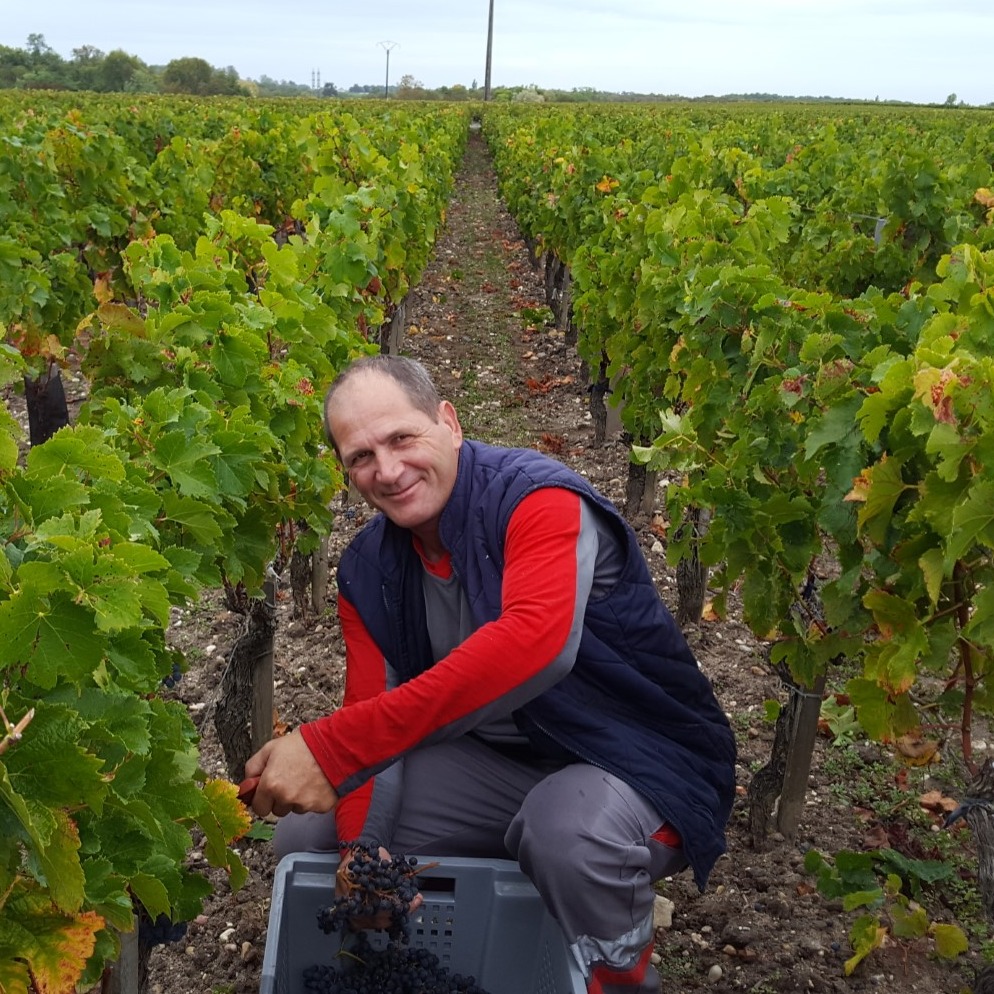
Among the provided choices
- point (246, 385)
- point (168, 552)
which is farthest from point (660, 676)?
point (246, 385)

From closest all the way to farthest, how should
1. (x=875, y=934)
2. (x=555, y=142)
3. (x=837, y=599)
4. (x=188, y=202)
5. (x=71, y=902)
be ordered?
(x=71, y=902) < (x=837, y=599) < (x=875, y=934) < (x=188, y=202) < (x=555, y=142)

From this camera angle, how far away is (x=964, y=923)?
3.00 meters

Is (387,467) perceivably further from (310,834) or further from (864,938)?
(864,938)

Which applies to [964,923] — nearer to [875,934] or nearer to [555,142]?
[875,934]

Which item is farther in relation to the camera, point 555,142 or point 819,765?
point 555,142

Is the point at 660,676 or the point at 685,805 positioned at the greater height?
the point at 660,676

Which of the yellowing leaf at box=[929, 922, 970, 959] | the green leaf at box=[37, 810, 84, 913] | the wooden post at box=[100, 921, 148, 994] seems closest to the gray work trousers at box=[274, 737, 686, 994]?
the wooden post at box=[100, 921, 148, 994]

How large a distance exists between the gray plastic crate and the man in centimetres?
10

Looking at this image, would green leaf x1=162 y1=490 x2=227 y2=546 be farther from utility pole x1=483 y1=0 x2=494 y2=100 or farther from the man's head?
utility pole x1=483 y1=0 x2=494 y2=100

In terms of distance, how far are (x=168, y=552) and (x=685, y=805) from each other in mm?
1294

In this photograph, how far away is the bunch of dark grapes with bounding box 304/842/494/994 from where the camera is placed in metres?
2.14

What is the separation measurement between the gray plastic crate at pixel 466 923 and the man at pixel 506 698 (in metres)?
0.10

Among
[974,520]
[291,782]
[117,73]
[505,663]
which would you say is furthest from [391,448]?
[117,73]

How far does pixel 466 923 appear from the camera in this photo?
236cm
